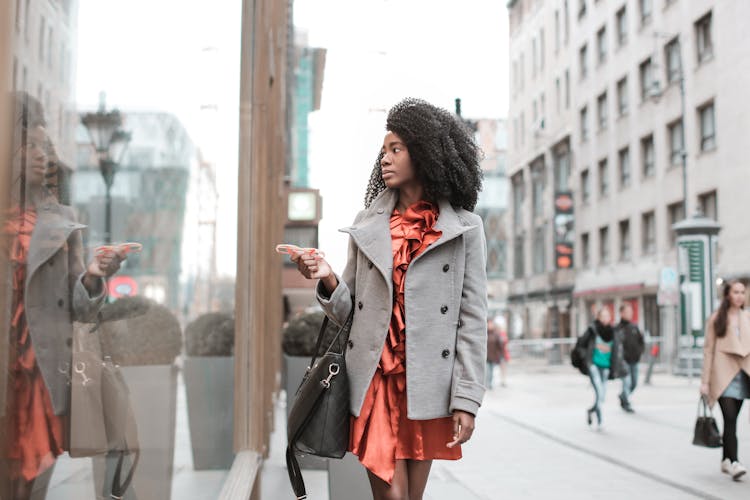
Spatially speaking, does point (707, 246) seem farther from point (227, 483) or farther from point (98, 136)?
point (98, 136)

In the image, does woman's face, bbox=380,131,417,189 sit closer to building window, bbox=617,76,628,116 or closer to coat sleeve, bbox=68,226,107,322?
coat sleeve, bbox=68,226,107,322

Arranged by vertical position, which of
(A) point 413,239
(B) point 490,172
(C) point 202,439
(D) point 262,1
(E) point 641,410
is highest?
(B) point 490,172

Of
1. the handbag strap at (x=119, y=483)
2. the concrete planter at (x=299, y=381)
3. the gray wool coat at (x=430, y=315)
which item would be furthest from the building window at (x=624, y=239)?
the handbag strap at (x=119, y=483)

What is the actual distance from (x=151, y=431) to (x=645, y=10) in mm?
37070

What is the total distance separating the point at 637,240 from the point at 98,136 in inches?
1445

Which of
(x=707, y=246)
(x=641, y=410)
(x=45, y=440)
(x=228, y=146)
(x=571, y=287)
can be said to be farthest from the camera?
(x=571, y=287)

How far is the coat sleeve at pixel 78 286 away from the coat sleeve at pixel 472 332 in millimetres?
1289

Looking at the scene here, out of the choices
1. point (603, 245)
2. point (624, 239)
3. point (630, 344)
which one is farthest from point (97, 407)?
point (603, 245)

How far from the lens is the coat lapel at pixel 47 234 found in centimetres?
148

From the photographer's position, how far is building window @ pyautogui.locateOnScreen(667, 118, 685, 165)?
33438 millimetres

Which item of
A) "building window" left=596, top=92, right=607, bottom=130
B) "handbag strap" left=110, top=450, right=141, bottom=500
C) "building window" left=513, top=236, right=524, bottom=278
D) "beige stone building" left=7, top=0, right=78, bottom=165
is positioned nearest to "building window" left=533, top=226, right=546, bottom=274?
"building window" left=513, top=236, right=524, bottom=278

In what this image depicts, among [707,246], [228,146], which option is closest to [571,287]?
[707,246]

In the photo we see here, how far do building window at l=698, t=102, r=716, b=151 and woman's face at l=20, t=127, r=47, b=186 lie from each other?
100 feet

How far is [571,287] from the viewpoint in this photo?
45375 millimetres
